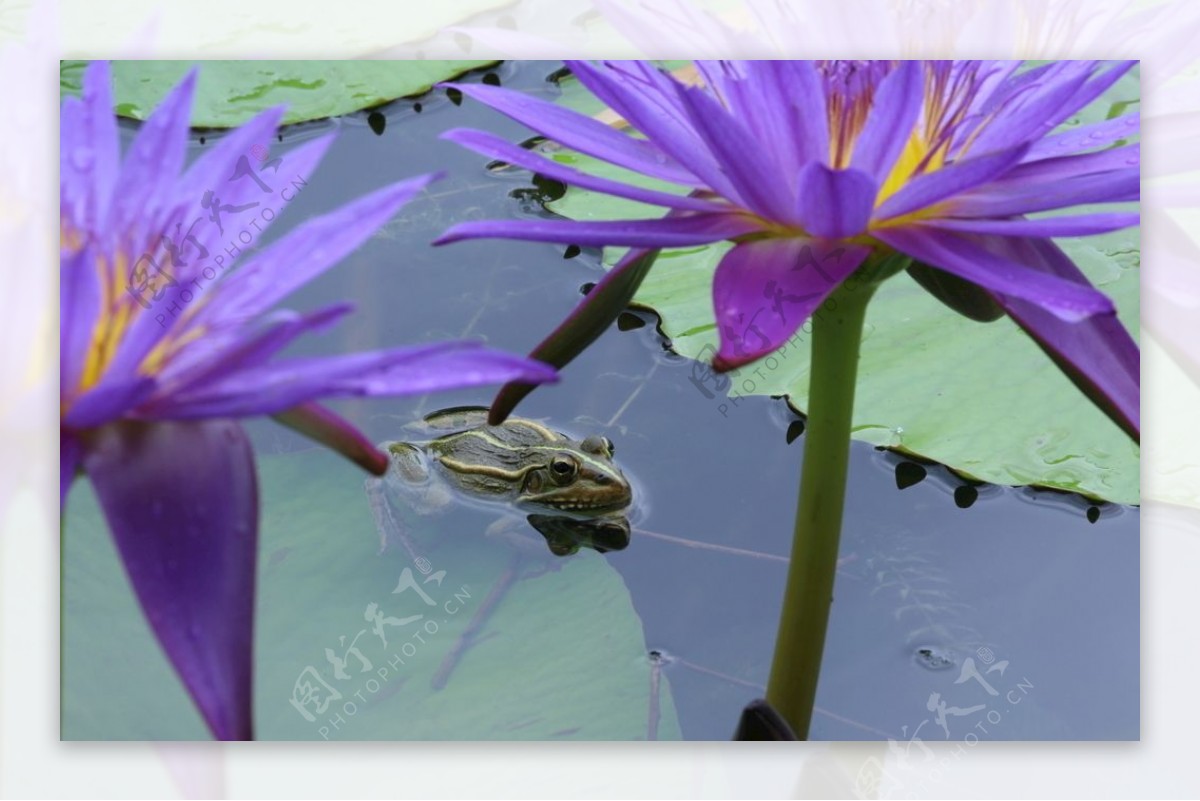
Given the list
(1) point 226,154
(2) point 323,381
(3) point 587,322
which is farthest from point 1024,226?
(1) point 226,154

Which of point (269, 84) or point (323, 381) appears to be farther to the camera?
point (269, 84)

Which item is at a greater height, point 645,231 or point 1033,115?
point 1033,115

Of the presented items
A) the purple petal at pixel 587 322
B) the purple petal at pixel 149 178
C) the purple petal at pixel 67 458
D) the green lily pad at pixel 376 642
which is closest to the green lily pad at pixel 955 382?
the purple petal at pixel 587 322

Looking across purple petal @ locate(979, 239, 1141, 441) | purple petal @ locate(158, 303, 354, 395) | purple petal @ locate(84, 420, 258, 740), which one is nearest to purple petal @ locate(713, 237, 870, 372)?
purple petal @ locate(979, 239, 1141, 441)

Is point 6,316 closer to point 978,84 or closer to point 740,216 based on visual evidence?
point 740,216

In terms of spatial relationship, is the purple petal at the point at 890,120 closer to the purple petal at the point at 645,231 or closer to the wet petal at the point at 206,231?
the purple petal at the point at 645,231

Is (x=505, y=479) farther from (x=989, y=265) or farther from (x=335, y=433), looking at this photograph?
(x=989, y=265)

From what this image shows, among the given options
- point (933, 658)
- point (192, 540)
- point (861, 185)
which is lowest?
point (933, 658)

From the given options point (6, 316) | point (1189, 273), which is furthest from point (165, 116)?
point (1189, 273)
